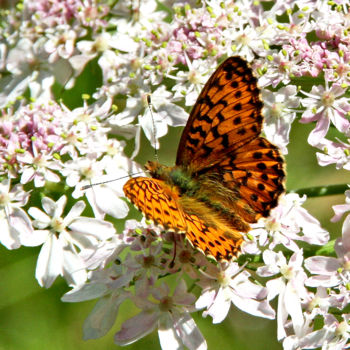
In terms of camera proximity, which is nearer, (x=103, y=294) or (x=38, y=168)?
(x=103, y=294)

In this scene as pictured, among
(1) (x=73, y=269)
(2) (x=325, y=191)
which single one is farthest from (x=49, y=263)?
(2) (x=325, y=191)

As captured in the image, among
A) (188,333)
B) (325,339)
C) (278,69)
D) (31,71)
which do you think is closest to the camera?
(325,339)

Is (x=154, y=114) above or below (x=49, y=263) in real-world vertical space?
above

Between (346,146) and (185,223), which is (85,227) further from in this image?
(346,146)

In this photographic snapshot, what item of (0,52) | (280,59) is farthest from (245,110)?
(0,52)

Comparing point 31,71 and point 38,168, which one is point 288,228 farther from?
point 31,71

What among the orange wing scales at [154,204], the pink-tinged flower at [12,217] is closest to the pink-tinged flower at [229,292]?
the orange wing scales at [154,204]

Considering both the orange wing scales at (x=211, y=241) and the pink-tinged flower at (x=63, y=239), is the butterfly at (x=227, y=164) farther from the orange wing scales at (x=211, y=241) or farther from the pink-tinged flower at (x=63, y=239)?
the pink-tinged flower at (x=63, y=239)

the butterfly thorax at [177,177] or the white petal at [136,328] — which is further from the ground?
the butterfly thorax at [177,177]
